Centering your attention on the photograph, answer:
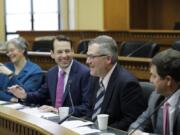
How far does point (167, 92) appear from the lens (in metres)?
2.28

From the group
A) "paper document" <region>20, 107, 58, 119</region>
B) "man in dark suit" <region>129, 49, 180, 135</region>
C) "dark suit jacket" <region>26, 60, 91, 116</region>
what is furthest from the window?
"man in dark suit" <region>129, 49, 180, 135</region>

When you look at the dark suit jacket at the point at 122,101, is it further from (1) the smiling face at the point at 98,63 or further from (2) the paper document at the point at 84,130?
(2) the paper document at the point at 84,130

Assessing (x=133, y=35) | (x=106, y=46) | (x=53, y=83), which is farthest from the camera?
(x=133, y=35)

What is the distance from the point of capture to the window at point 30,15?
9.21 metres

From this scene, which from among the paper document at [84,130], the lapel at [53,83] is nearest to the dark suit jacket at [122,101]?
the paper document at [84,130]

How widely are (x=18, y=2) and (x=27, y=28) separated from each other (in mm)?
602

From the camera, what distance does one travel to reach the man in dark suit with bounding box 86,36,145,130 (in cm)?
273

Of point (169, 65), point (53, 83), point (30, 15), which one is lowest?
point (53, 83)

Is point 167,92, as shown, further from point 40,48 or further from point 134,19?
point 134,19

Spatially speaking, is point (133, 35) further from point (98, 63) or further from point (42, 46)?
point (98, 63)

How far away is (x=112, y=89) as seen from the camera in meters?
2.78

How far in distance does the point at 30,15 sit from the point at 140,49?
5098 mm

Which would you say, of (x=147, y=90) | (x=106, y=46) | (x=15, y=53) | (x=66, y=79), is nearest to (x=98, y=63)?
(x=106, y=46)

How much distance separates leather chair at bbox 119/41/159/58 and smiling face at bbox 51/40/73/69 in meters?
1.52
